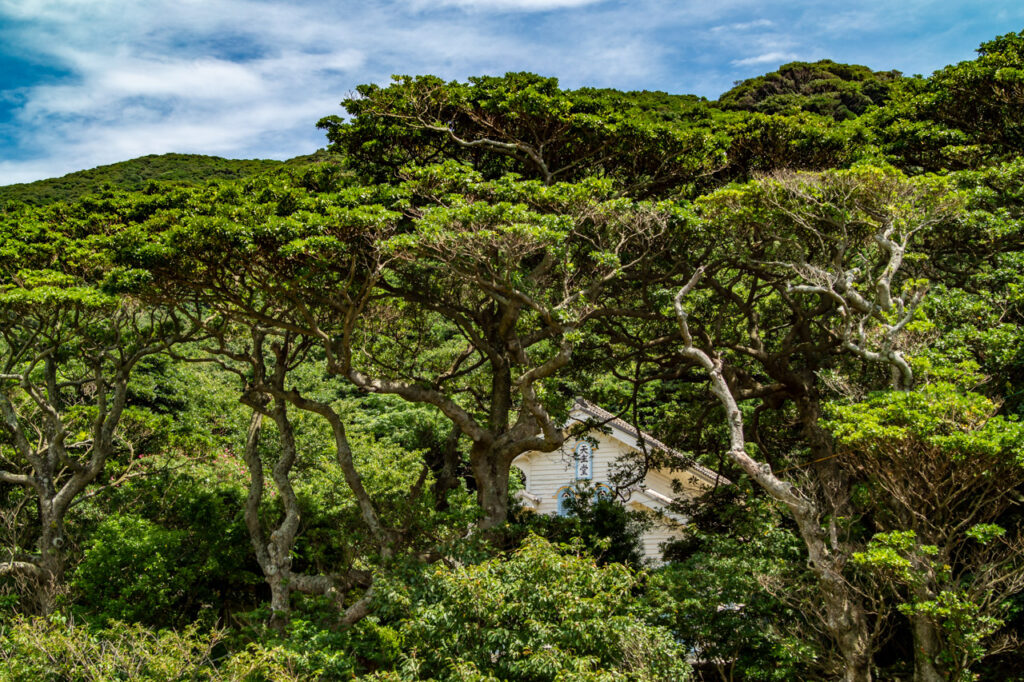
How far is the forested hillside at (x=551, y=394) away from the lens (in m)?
9.73

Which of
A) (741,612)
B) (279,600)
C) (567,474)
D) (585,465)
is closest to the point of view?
(741,612)

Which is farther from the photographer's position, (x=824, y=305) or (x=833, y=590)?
(x=824, y=305)

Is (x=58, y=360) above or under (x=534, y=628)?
above

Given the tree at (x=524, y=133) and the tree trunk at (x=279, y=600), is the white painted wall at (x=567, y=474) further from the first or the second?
the tree trunk at (x=279, y=600)

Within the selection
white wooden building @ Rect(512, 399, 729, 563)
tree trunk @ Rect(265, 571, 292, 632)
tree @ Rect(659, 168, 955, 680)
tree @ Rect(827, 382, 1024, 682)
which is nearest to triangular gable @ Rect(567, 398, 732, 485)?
white wooden building @ Rect(512, 399, 729, 563)

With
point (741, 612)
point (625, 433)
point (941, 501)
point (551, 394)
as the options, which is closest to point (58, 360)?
point (551, 394)

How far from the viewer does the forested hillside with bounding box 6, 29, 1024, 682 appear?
9.73 meters

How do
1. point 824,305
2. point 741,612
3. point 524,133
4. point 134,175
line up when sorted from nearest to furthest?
point 741,612 < point 824,305 < point 524,133 < point 134,175

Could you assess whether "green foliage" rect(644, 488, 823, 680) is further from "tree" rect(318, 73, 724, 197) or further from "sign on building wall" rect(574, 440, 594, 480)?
"sign on building wall" rect(574, 440, 594, 480)

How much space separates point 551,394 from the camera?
1625cm

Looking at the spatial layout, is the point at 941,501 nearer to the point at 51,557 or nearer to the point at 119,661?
the point at 119,661

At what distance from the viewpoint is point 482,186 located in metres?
13.2

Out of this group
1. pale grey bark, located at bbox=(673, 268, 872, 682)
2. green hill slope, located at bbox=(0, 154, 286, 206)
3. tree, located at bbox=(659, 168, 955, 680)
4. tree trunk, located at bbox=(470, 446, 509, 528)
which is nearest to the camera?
pale grey bark, located at bbox=(673, 268, 872, 682)

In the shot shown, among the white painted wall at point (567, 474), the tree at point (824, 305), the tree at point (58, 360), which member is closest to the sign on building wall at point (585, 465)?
the white painted wall at point (567, 474)
